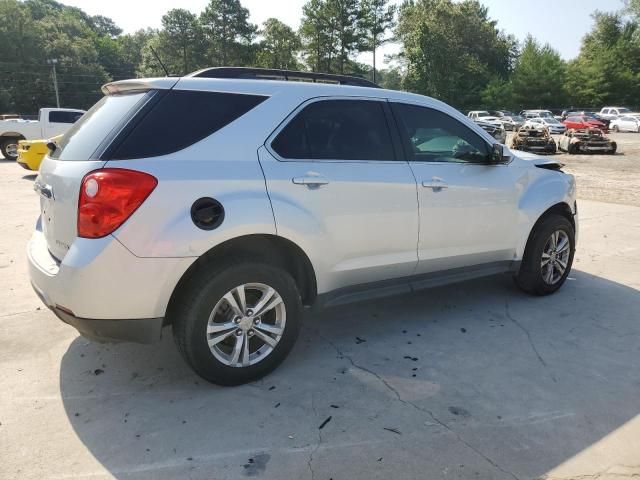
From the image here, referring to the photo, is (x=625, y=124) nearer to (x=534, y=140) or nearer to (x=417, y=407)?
(x=534, y=140)

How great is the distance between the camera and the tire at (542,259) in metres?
4.59

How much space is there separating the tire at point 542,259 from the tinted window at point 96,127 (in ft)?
11.4

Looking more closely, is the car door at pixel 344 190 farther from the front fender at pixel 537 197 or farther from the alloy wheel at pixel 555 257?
the alloy wheel at pixel 555 257

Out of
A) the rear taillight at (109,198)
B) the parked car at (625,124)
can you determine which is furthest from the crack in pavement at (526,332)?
the parked car at (625,124)

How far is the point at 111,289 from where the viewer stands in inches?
106

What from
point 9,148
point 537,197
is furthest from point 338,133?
point 9,148

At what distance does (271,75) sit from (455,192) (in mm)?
1625

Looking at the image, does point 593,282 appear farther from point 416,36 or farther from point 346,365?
point 416,36

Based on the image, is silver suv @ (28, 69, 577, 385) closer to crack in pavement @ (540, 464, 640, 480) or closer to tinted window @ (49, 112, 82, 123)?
crack in pavement @ (540, 464, 640, 480)

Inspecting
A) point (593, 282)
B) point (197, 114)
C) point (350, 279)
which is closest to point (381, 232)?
point (350, 279)

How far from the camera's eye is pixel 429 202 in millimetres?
3793

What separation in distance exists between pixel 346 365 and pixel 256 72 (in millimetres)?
2077

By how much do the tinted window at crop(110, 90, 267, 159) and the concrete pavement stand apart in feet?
4.82

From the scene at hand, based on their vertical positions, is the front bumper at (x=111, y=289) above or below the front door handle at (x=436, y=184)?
below
